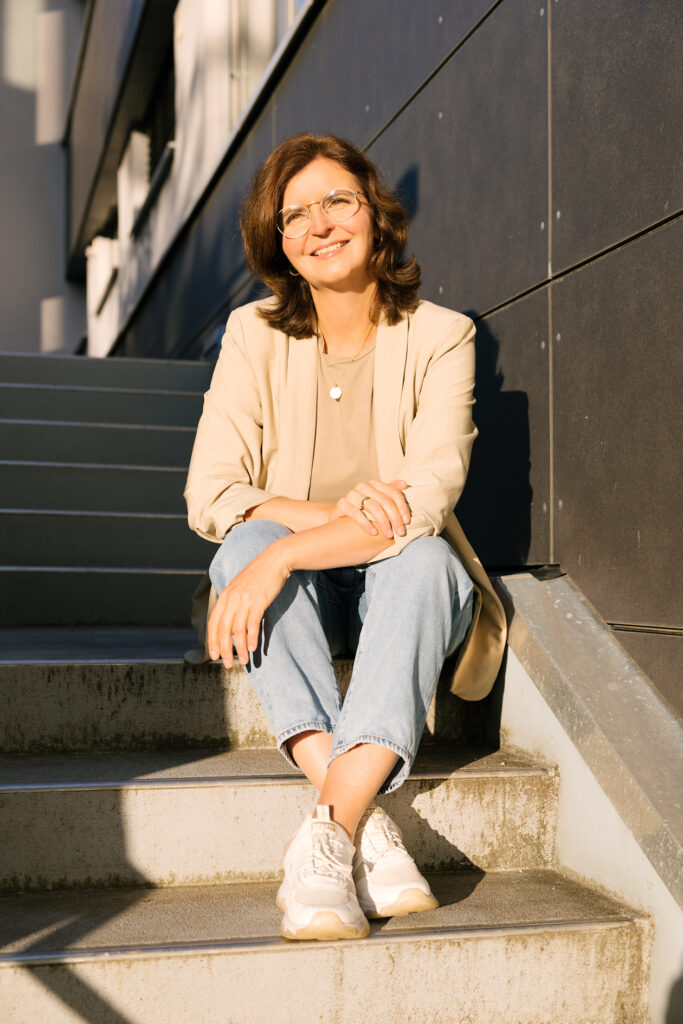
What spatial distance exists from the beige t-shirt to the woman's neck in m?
0.07

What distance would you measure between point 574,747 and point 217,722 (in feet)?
2.31

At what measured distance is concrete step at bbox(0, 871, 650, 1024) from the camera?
4.46ft

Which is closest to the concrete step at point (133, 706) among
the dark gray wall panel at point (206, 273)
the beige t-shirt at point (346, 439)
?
the beige t-shirt at point (346, 439)

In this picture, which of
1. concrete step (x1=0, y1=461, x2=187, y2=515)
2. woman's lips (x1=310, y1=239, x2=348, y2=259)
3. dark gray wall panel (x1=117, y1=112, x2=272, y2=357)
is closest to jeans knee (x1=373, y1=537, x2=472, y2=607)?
woman's lips (x1=310, y1=239, x2=348, y2=259)

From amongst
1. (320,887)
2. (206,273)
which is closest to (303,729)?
(320,887)

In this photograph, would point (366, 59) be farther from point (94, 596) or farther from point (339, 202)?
point (94, 596)

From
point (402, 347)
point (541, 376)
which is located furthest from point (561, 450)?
point (402, 347)

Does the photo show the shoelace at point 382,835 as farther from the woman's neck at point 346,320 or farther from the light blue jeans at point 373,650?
the woman's neck at point 346,320

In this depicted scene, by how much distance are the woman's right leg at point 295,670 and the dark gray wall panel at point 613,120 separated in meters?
0.90

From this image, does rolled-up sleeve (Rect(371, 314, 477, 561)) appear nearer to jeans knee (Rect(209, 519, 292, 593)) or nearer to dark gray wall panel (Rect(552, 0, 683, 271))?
jeans knee (Rect(209, 519, 292, 593))

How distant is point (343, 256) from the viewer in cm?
210

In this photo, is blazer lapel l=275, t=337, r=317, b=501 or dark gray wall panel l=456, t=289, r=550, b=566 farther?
dark gray wall panel l=456, t=289, r=550, b=566

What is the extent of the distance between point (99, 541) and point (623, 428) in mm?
1877

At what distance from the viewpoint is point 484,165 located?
2568 mm
